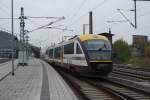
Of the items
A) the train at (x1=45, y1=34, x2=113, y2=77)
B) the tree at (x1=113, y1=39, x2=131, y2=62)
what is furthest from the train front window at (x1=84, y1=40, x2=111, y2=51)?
the tree at (x1=113, y1=39, x2=131, y2=62)

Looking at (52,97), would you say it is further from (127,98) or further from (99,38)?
(99,38)

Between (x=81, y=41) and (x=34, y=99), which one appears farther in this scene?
(x=81, y=41)

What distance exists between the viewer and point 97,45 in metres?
24.7

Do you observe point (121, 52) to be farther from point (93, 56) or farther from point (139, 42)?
point (93, 56)

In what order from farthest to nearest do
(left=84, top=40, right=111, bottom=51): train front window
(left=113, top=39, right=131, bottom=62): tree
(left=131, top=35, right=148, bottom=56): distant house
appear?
(left=131, top=35, right=148, bottom=56): distant house < (left=113, top=39, right=131, bottom=62): tree < (left=84, top=40, right=111, bottom=51): train front window

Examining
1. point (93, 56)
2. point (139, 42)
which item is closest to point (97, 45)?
point (93, 56)

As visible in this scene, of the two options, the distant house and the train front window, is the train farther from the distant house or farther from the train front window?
the distant house

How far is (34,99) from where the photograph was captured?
13.4 meters

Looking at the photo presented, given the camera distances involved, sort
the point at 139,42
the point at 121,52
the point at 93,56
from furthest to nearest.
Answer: the point at 139,42, the point at 121,52, the point at 93,56

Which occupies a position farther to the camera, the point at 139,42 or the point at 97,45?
the point at 139,42

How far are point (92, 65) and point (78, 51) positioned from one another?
2.62 metres

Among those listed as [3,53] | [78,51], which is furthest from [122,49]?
[78,51]

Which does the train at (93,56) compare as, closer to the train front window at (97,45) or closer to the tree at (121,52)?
the train front window at (97,45)

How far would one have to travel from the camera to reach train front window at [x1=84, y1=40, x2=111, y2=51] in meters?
24.4
